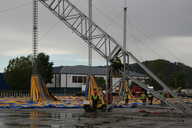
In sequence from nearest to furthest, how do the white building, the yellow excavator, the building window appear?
the yellow excavator < the white building < the building window

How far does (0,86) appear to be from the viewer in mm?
79625

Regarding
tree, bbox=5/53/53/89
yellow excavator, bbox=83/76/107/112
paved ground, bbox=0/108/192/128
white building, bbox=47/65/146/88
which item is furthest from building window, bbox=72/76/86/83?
paved ground, bbox=0/108/192/128

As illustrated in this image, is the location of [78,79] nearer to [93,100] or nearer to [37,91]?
[37,91]

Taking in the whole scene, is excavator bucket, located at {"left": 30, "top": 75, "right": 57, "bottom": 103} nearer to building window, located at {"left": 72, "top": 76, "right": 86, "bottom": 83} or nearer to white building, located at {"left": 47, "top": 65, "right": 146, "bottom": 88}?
white building, located at {"left": 47, "top": 65, "right": 146, "bottom": 88}

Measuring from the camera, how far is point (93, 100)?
2483 cm

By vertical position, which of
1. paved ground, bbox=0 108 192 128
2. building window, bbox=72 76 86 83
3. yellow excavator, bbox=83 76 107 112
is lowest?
paved ground, bbox=0 108 192 128

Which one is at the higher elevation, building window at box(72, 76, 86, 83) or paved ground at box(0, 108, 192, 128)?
building window at box(72, 76, 86, 83)

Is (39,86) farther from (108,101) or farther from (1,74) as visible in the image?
(1,74)

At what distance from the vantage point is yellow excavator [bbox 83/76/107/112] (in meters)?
24.8

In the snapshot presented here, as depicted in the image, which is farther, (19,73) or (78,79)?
(78,79)

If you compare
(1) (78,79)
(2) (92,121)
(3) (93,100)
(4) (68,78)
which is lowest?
(2) (92,121)

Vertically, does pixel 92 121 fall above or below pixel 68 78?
below

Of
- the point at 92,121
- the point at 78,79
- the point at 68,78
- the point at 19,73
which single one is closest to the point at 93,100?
the point at 92,121

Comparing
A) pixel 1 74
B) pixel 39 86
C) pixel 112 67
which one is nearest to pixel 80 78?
pixel 1 74
